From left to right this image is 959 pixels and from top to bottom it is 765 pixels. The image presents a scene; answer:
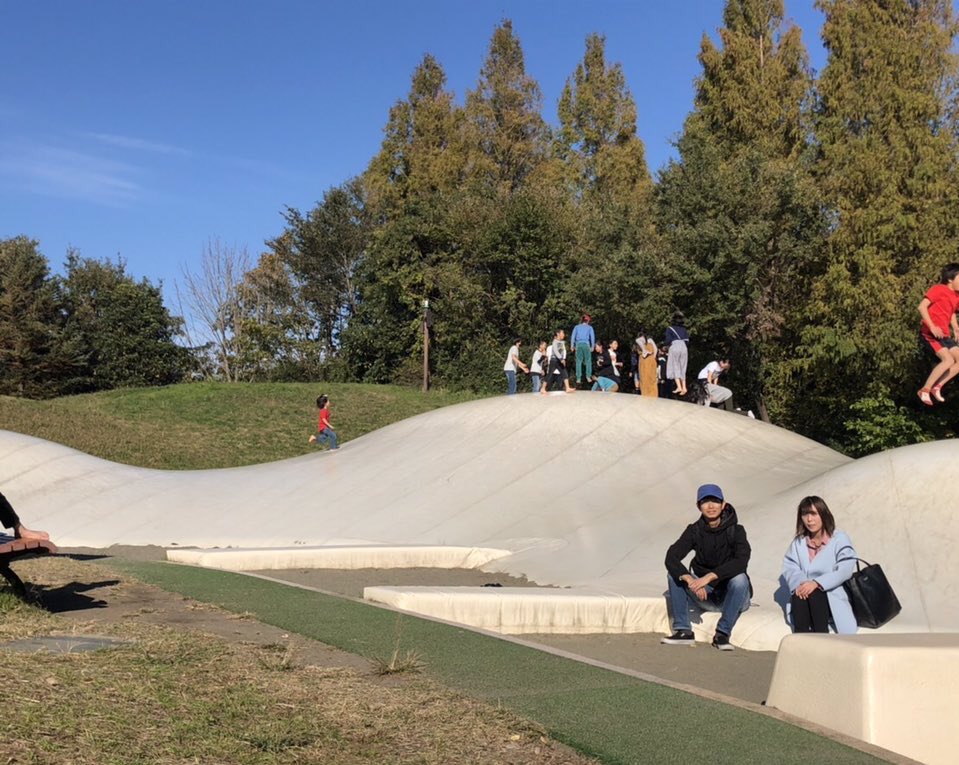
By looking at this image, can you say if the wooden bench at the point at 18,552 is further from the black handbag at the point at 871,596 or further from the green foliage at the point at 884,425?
the green foliage at the point at 884,425

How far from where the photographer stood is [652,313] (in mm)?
31906

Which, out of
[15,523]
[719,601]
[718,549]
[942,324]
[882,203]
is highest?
[882,203]

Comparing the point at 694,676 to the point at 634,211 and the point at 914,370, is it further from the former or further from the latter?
the point at 634,211

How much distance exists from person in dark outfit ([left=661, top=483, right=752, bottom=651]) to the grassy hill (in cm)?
2030

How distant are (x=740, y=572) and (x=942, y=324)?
8.85 ft

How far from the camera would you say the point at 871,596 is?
730cm

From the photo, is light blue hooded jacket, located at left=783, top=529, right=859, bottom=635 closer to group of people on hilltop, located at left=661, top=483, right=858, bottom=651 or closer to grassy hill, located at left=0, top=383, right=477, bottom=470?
group of people on hilltop, located at left=661, top=483, right=858, bottom=651

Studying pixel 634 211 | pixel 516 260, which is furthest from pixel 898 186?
pixel 516 260

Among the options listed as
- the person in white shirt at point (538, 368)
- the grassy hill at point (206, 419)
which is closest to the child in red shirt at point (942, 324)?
the person in white shirt at point (538, 368)

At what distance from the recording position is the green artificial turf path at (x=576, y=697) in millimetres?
4398

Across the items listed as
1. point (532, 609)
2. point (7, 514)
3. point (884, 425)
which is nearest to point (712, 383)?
point (884, 425)

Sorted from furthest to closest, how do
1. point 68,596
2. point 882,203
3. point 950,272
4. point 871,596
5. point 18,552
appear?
point 882,203 < point 68,596 < point 950,272 < point 18,552 < point 871,596

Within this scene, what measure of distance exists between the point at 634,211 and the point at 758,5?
9691 mm

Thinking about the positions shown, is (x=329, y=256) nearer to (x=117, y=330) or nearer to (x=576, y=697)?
(x=117, y=330)
